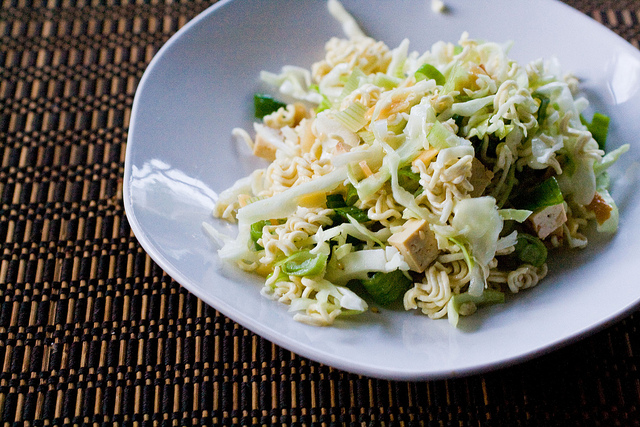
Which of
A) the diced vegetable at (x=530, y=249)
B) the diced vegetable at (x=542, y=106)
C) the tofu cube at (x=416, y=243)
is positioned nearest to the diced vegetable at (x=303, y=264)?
the tofu cube at (x=416, y=243)

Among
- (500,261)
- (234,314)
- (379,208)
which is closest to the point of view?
(234,314)

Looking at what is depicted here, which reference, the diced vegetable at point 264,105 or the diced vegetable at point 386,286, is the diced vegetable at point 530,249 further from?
the diced vegetable at point 264,105

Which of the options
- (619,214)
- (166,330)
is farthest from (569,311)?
(166,330)

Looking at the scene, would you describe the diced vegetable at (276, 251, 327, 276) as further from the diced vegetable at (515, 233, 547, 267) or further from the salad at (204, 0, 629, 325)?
the diced vegetable at (515, 233, 547, 267)

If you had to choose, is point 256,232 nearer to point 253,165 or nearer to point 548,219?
point 253,165

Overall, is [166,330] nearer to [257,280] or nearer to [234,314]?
[257,280]

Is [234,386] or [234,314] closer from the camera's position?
[234,314]

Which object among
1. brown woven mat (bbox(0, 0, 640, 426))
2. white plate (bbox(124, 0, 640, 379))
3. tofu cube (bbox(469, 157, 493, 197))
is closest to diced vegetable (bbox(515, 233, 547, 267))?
white plate (bbox(124, 0, 640, 379))
